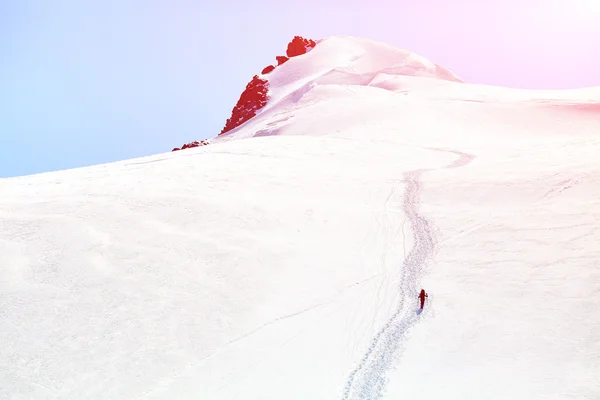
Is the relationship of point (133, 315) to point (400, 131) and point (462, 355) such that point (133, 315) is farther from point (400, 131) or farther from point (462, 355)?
point (400, 131)

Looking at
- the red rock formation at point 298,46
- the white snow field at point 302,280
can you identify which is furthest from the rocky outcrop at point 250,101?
the white snow field at point 302,280

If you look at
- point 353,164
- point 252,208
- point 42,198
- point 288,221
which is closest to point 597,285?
point 288,221

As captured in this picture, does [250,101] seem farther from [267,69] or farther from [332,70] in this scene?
[332,70]

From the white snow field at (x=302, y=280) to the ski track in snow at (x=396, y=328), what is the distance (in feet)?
0.23

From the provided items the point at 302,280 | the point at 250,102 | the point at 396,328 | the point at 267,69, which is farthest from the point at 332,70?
the point at 396,328

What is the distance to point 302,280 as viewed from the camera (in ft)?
67.1

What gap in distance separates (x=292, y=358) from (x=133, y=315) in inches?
222

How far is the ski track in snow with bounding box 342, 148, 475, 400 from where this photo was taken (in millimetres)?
14773

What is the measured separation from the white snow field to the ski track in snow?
0.23 feet

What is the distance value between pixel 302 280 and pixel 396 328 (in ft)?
14.9

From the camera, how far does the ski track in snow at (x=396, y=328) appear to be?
14.8 metres

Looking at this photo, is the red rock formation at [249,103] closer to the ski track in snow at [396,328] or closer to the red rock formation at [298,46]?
the red rock formation at [298,46]

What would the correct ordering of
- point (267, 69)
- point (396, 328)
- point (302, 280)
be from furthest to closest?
point (267, 69) → point (302, 280) → point (396, 328)

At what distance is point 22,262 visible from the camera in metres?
18.7
